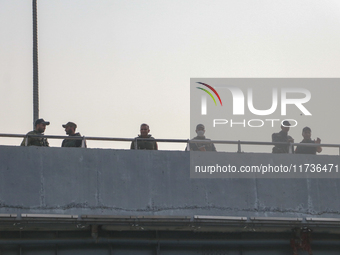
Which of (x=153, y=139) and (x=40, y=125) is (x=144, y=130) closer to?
(x=153, y=139)

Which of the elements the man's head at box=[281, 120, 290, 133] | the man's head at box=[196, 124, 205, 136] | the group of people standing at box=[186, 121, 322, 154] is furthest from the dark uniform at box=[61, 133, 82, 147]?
the man's head at box=[281, 120, 290, 133]

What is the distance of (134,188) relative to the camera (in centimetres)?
1271

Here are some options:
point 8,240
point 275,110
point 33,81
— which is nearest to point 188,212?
point 8,240

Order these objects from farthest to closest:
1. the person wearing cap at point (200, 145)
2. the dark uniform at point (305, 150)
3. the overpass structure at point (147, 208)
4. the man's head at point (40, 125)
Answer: the dark uniform at point (305, 150) < the person wearing cap at point (200, 145) < the man's head at point (40, 125) < the overpass structure at point (147, 208)

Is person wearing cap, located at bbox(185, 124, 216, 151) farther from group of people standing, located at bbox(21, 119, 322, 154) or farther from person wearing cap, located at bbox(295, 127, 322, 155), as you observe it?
person wearing cap, located at bbox(295, 127, 322, 155)

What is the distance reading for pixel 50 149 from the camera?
1252 centimetres

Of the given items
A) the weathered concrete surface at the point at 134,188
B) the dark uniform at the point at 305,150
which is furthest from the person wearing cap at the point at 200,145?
the dark uniform at the point at 305,150

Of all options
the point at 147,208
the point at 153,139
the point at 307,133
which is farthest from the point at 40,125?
the point at 307,133

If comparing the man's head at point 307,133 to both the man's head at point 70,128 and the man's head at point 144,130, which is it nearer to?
the man's head at point 144,130

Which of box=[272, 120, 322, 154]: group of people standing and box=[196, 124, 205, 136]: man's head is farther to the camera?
box=[272, 120, 322, 154]: group of people standing

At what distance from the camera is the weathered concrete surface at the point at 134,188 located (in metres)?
12.2

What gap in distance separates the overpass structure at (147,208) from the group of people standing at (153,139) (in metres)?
0.25

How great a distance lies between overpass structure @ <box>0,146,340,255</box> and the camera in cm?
1212

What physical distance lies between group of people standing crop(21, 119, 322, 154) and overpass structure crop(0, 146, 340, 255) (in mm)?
252
